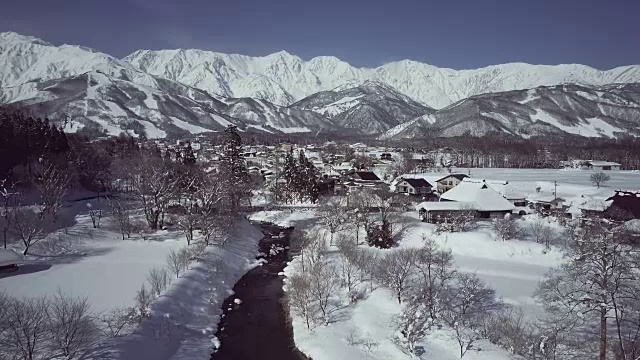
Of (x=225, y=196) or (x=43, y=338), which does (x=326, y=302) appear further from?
(x=225, y=196)

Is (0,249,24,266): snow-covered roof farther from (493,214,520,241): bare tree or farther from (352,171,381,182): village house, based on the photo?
(352,171,381,182): village house

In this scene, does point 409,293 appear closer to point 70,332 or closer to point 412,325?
point 412,325

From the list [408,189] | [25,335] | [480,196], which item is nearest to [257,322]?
[25,335]

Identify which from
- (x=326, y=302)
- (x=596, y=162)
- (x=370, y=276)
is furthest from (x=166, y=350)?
(x=596, y=162)

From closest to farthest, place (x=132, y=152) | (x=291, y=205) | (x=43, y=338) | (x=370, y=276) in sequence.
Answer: (x=43, y=338)
(x=370, y=276)
(x=291, y=205)
(x=132, y=152)

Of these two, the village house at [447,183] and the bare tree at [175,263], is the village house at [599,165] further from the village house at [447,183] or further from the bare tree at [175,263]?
the bare tree at [175,263]

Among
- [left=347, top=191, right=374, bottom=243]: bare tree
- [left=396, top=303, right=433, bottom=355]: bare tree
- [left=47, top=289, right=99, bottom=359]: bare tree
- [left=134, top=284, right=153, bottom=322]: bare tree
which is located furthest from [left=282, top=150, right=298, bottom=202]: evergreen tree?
Answer: [left=47, top=289, right=99, bottom=359]: bare tree
